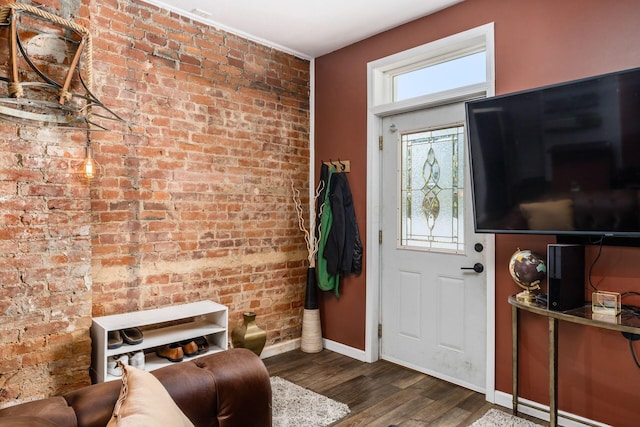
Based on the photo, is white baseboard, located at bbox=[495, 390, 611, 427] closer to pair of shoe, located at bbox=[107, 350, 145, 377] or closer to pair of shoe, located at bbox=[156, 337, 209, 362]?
pair of shoe, located at bbox=[156, 337, 209, 362]

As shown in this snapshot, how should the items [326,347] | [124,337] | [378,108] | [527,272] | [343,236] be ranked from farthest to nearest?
[326,347] < [343,236] < [378,108] < [124,337] < [527,272]

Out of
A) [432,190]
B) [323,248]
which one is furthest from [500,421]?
[323,248]

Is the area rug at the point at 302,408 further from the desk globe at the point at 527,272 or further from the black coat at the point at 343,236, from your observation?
the desk globe at the point at 527,272

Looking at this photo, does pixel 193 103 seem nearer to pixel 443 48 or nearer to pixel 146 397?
pixel 443 48

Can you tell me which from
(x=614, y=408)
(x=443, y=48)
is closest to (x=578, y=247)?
(x=614, y=408)

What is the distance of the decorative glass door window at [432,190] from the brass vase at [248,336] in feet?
4.41

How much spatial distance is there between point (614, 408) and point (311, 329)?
2276mm

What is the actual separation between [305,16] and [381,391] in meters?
2.80

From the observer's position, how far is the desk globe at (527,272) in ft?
8.25

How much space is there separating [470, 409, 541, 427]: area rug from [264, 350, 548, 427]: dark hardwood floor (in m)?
0.05

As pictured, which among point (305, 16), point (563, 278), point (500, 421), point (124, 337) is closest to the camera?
point (563, 278)

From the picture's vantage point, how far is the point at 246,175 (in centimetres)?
365

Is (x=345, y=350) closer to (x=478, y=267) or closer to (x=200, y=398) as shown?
(x=478, y=267)

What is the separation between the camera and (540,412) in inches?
106
